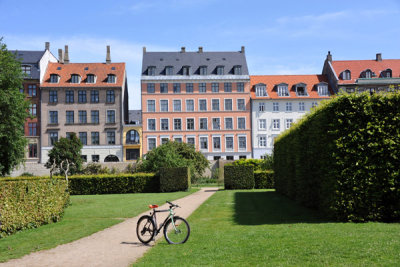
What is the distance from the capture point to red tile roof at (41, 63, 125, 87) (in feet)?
204

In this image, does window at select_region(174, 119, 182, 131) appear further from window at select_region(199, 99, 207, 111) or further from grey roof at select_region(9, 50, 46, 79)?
grey roof at select_region(9, 50, 46, 79)

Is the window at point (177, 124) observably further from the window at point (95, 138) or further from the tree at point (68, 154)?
the tree at point (68, 154)

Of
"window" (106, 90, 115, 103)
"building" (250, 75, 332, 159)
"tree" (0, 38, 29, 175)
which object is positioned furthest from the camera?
"building" (250, 75, 332, 159)

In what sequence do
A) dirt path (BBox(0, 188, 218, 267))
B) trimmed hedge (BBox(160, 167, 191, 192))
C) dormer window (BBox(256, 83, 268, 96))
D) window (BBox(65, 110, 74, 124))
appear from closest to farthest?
dirt path (BBox(0, 188, 218, 267))
trimmed hedge (BBox(160, 167, 191, 192))
window (BBox(65, 110, 74, 124))
dormer window (BBox(256, 83, 268, 96))

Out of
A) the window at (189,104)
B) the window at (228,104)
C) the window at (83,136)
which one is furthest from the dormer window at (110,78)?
the window at (228,104)

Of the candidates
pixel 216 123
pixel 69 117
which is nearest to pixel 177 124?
pixel 216 123

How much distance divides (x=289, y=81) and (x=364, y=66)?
40.8 feet

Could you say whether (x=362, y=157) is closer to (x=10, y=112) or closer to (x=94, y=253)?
(x=94, y=253)

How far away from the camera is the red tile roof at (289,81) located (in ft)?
214

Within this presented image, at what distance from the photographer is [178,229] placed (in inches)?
408

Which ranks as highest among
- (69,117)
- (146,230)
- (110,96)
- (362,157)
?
(110,96)

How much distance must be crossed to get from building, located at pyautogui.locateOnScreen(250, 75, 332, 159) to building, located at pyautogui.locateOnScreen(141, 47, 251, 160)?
142cm

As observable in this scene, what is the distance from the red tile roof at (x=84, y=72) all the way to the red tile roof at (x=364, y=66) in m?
34.7

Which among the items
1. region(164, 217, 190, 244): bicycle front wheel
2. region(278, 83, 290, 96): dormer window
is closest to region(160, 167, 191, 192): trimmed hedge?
region(164, 217, 190, 244): bicycle front wheel
